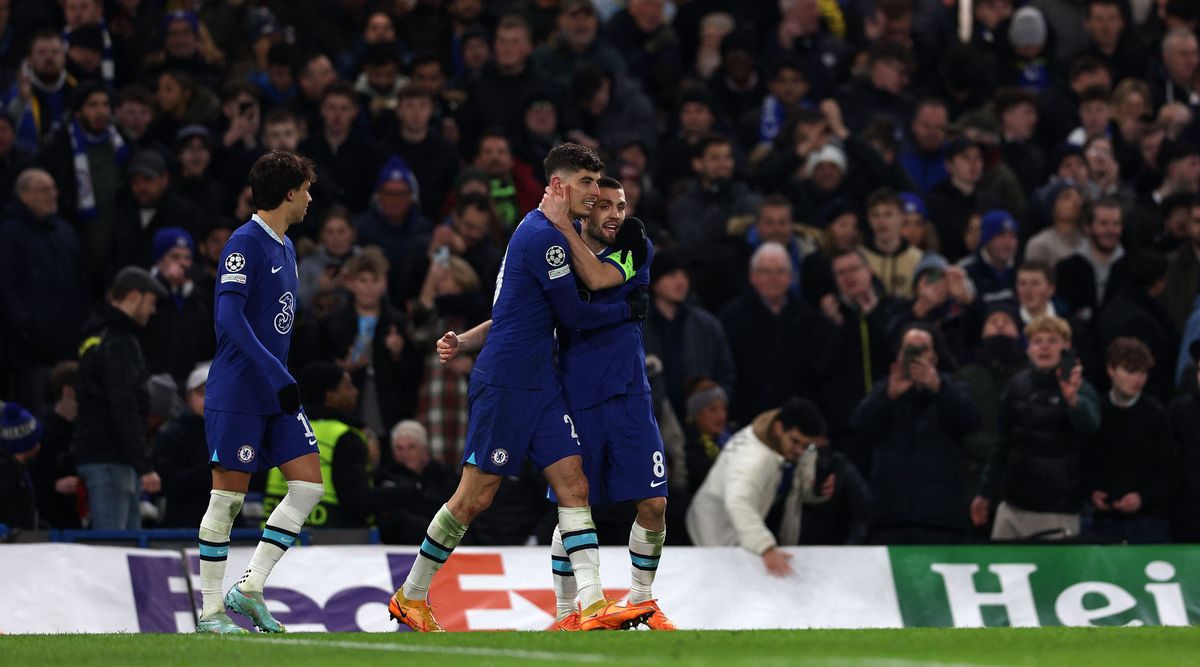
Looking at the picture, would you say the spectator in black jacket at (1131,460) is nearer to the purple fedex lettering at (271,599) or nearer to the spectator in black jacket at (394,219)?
the purple fedex lettering at (271,599)

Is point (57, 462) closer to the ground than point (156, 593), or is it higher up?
higher up

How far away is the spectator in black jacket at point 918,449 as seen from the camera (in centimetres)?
1528

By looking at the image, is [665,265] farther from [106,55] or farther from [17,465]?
[106,55]

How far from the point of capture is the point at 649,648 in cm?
906

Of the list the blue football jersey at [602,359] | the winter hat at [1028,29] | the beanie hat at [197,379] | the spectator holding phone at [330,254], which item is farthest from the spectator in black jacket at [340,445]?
the winter hat at [1028,29]

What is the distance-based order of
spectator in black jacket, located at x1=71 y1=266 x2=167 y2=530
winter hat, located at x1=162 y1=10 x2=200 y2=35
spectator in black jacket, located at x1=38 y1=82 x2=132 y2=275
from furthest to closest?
winter hat, located at x1=162 y1=10 x2=200 y2=35, spectator in black jacket, located at x1=38 y1=82 x2=132 y2=275, spectator in black jacket, located at x1=71 y1=266 x2=167 y2=530


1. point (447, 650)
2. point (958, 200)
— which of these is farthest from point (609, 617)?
point (958, 200)

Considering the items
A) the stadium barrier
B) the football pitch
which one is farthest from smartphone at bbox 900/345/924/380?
the football pitch

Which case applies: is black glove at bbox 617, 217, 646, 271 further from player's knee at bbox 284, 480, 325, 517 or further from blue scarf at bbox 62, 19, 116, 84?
blue scarf at bbox 62, 19, 116, 84

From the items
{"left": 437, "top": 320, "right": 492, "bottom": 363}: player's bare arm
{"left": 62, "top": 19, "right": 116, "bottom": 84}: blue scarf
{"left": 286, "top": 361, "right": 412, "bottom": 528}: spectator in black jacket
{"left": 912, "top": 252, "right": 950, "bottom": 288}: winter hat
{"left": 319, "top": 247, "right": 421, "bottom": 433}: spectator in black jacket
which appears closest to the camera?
{"left": 437, "top": 320, "right": 492, "bottom": 363}: player's bare arm

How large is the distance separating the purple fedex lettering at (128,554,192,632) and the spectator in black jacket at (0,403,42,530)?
1.14 metres

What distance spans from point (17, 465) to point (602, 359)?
5.37m

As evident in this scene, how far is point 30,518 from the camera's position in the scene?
1446 cm

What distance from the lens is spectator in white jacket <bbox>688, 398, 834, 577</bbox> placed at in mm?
14383
